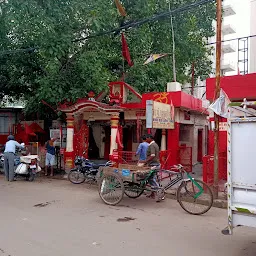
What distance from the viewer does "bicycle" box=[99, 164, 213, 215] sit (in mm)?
7145

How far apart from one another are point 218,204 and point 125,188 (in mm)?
2336

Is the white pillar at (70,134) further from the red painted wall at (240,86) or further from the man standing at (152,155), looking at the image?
the red painted wall at (240,86)

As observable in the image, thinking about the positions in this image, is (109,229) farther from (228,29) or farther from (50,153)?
(228,29)

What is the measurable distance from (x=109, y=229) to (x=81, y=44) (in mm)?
8705

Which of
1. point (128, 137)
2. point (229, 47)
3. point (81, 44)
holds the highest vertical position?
point (229, 47)

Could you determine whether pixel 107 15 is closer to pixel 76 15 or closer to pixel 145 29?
pixel 76 15

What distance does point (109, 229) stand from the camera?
5.82m

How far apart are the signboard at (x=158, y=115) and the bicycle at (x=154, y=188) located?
2248mm

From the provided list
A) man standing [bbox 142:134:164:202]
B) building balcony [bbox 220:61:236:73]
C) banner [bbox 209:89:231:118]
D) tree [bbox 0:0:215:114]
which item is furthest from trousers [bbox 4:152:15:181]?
building balcony [bbox 220:61:236:73]

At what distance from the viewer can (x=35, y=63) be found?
1541 centimetres

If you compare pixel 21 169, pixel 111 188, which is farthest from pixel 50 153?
pixel 111 188

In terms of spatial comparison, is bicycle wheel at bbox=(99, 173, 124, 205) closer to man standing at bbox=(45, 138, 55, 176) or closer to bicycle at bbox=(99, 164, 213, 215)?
bicycle at bbox=(99, 164, 213, 215)

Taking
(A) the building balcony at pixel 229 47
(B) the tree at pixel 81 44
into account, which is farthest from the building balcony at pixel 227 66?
(B) the tree at pixel 81 44

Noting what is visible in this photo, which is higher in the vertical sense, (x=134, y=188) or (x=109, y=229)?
(x=134, y=188)
